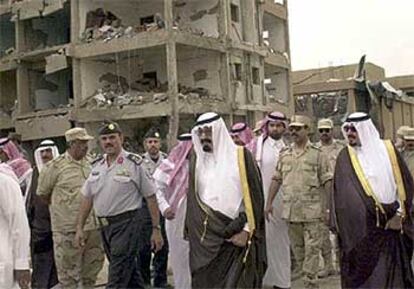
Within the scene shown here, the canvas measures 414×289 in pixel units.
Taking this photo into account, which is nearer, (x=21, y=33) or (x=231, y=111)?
(x=231, y=111)

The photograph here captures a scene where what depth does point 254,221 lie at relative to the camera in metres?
5.80

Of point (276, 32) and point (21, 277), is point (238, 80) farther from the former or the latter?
point (21, 277)

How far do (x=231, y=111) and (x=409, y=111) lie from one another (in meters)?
8.16

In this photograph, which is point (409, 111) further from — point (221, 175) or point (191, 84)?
point (221, 175)

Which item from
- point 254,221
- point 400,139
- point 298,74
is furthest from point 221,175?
point 298,74

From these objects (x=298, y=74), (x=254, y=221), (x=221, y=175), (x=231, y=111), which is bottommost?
(x=254, y=221)

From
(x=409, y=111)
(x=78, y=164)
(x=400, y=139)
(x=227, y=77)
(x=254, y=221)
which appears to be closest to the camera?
(x=254, y=221)

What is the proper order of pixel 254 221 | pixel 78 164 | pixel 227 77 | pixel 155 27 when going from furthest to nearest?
pixel 227 77, pixel 155 27, pixel 78 164, pixel 254 221

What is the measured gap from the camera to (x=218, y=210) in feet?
19.3

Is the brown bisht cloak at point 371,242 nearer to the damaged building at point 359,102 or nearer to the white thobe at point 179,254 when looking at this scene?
the white thobe at point 179,254

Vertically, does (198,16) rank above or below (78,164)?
above

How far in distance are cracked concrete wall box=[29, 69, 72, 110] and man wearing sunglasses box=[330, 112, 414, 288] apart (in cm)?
2700

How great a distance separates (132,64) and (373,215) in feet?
79.9

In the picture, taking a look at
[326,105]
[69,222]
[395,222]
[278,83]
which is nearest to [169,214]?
[69,222]
